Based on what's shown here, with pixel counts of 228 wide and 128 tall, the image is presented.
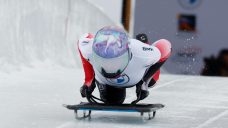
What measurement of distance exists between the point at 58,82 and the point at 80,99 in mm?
1507

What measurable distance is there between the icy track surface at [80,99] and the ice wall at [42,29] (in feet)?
1.18

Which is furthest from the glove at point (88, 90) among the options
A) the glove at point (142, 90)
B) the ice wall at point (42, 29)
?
the ice wall at point (42, 29)

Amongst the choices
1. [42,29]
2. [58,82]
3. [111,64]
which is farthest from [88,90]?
[42,29]

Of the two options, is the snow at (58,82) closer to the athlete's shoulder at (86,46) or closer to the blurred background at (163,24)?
the blurred background at (163,24)

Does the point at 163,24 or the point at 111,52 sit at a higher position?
the point at 111,52

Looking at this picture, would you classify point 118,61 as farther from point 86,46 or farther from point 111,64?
point 86,46

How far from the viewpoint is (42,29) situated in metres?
13.5

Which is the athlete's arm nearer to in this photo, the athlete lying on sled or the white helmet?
the athlete lying on sled

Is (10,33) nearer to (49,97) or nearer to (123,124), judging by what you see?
(49,97)

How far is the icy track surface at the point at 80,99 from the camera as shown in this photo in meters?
7.38

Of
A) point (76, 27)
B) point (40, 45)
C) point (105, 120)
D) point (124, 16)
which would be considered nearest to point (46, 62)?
point (40, 45)

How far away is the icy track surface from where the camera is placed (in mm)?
7379

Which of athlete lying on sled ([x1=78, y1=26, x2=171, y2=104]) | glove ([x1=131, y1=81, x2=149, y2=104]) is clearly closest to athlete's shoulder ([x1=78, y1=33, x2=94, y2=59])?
athlete lying on sled ([x1=78, y1=26, x2=171, y2=104])

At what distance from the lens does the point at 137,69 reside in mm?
7500
